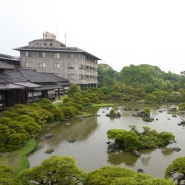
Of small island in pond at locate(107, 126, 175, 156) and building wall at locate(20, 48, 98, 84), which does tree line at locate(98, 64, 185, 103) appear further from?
small island in pond at locate(107, 126, 175, 156)

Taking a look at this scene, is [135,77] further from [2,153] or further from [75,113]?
[2,153]

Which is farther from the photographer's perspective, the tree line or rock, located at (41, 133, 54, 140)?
the tree line

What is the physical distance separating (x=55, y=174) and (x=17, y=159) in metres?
7.61

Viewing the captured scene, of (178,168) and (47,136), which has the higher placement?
(178,168)

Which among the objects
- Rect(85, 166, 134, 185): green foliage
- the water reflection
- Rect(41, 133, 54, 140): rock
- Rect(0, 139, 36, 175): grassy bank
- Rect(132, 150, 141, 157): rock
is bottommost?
the water reflection

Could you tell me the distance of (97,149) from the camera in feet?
65.8

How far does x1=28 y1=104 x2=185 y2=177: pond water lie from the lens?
55.7 ft

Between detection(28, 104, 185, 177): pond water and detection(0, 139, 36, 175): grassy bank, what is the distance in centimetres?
52

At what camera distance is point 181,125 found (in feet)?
97.4

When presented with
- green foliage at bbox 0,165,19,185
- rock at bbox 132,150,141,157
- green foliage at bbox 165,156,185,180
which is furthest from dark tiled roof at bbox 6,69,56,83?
green foliage at bbox 165,156,185,180

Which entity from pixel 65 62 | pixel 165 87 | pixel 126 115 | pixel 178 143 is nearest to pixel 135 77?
pixel 165 87

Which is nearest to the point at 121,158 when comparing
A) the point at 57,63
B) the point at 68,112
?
the point at 68,112

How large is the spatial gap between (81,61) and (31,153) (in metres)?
41.9

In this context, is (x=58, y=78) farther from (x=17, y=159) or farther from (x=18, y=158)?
(x=17, y=159)
